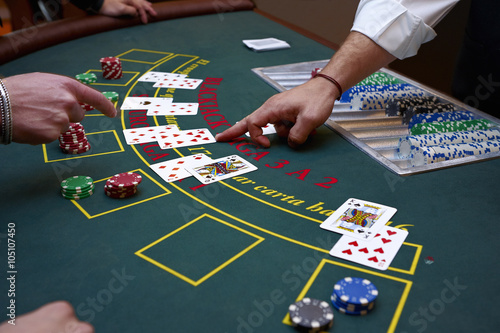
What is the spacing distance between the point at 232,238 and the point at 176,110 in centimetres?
121

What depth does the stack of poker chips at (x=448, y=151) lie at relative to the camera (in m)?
1.93

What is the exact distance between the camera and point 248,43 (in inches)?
136

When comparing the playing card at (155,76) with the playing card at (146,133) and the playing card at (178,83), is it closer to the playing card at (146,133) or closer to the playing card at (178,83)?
the playing card at (178,83)

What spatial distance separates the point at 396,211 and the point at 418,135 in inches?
23.9


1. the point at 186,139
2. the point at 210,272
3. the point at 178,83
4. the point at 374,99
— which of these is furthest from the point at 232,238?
the point at 178,83

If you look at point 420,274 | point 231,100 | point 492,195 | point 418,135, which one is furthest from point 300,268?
point 231,100

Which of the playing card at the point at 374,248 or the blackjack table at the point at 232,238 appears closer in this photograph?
the blackjack table at the point at 232,238

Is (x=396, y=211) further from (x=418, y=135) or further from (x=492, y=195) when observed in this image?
(x=418, y=135)

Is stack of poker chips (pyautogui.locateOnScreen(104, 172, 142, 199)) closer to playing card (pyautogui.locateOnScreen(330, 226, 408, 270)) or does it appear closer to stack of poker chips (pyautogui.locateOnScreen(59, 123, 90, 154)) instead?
stack of poker chips (pyautogui.locateOnScreen(59, 123, 90, 154))

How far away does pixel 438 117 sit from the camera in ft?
7.45

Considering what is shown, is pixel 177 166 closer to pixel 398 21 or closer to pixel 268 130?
pixel 268 130

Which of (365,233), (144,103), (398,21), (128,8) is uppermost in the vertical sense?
(398,21)

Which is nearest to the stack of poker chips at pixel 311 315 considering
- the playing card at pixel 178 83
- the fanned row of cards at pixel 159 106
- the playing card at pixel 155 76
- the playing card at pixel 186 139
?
the playing card at pixel 186 139

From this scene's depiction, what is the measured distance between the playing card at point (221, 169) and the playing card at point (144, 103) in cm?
75
